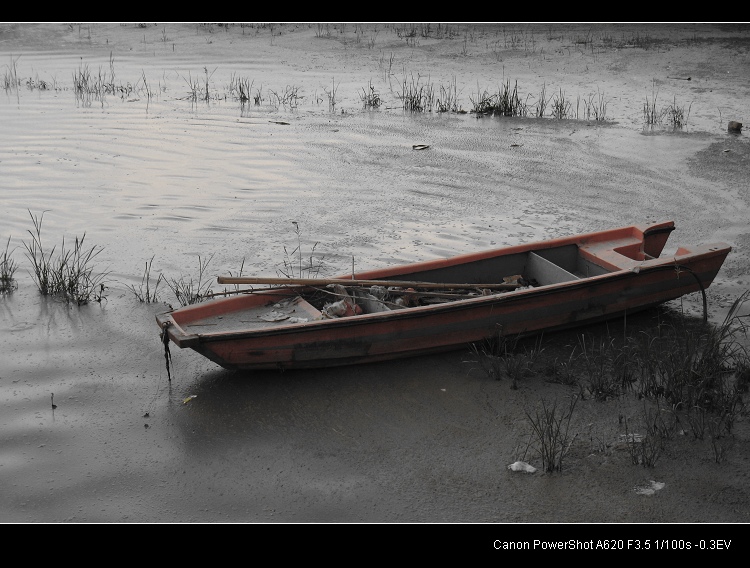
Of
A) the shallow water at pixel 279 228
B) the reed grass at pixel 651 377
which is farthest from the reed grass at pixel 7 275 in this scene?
the reed grass at pixel 651 377

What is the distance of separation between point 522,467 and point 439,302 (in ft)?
5.82

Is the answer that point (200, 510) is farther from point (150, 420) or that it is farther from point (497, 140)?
point (497, 140)

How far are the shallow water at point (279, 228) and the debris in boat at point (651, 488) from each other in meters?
0.09

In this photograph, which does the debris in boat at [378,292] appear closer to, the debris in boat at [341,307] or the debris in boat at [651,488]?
the debris in boat at [341,307]

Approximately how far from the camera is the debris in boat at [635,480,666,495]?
4.38 meters

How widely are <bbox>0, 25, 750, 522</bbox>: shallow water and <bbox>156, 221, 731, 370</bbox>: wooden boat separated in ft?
0.78

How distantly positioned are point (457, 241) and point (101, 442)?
387cm

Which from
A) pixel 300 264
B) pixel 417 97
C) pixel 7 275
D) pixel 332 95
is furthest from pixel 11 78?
pixel 300 264

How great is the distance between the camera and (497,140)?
35.9 feet

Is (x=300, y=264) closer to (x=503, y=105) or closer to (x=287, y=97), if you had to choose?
(x=503, y=105)

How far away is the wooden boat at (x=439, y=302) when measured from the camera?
5324 mm

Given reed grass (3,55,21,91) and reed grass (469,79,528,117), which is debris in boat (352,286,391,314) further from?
reed grass (3,55,21,91)

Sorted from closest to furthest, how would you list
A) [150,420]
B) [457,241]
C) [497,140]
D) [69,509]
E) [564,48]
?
[69,509] → [150,420] → [457,241] → [497,140] → [564,48]

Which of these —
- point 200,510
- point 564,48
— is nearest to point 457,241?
point 200,510
